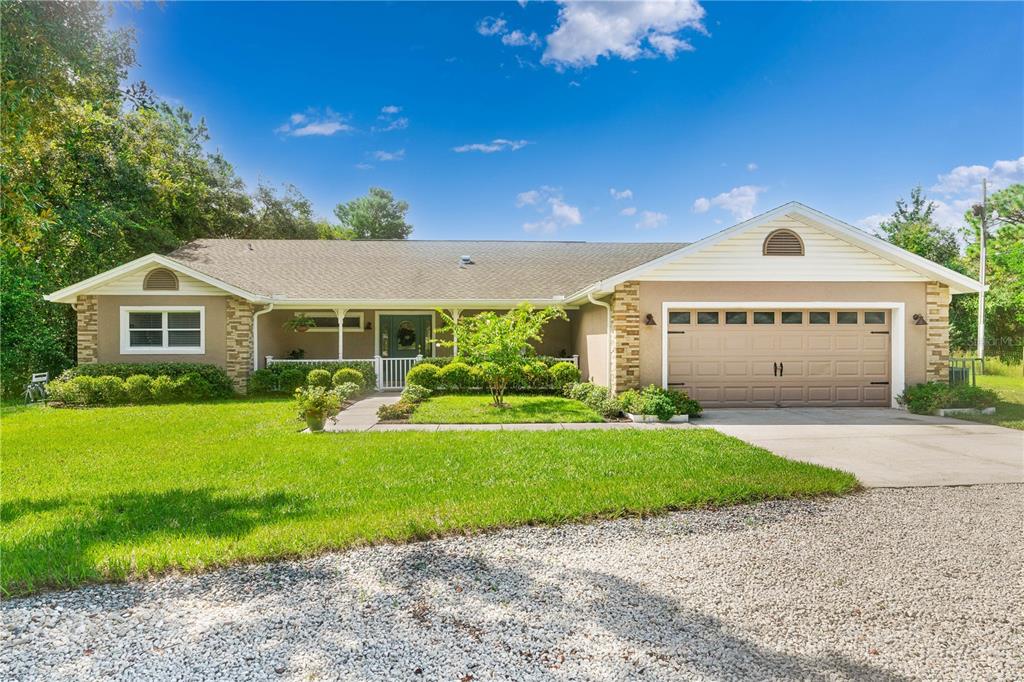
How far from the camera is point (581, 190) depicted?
20.7 metres

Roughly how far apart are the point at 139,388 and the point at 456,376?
7.53 m

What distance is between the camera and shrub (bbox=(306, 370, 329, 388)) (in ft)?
44.3

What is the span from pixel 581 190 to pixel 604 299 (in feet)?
32.0

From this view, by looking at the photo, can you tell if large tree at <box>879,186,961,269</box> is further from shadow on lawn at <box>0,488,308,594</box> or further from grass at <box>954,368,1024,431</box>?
shadow on lawn at <box>0,488,308,594</box>


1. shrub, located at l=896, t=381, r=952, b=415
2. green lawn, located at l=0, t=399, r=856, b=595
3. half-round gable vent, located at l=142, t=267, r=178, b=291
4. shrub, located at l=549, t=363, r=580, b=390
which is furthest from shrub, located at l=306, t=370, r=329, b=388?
shrub, located at l=896, t=381, r=952, b=415

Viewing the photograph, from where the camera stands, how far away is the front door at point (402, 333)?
16750 millimetres

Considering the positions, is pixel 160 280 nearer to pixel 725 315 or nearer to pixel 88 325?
pixel 88 325

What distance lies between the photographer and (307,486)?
5598mm

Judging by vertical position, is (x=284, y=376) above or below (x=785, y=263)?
below

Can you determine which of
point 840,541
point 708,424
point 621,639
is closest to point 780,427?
point 708,424

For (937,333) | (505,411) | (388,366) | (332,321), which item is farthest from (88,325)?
(937,333)

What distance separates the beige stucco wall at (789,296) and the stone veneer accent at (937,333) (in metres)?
0.10

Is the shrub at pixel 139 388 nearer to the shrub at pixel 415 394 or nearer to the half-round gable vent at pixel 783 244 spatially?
the shrub at pixel 415 394

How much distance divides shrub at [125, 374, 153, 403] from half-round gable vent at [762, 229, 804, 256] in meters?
14.5
